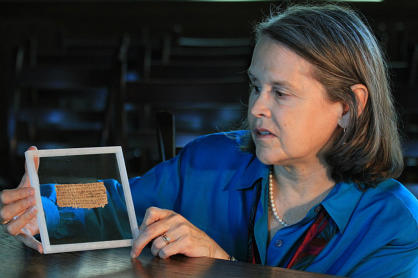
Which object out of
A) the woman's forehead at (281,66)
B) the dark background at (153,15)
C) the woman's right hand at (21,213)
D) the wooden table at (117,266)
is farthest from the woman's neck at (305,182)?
the dark background at (153,15)

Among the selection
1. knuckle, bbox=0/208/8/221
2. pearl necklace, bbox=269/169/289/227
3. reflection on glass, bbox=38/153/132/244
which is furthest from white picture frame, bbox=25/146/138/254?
pearl necklace, bbox=269/169/289/227

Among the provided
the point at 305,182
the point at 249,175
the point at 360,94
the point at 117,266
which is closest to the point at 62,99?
the point at 249,175

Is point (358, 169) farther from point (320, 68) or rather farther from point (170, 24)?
point (170, 24)

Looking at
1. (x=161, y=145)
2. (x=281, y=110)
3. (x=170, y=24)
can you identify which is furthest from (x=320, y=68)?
(x=170, y=24)

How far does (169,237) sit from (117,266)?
0.12 m

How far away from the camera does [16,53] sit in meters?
2.99

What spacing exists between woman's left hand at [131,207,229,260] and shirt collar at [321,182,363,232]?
0.25 metres

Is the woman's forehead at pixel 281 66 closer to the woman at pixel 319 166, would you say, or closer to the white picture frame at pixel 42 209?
the woman at pixel 319 166

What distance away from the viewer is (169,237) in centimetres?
99

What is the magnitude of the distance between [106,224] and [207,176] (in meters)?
0.43

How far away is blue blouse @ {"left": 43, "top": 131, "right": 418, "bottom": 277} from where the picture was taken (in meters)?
1.07

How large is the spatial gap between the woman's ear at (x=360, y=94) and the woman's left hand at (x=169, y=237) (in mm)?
407

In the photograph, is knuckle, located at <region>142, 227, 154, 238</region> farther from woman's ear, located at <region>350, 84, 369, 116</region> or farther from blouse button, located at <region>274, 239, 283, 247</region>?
woman's ear, located at <region>350, 84, 369, 116</region>

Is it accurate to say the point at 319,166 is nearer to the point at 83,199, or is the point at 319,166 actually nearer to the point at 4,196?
the point at 83,199
